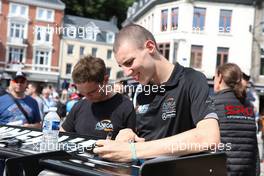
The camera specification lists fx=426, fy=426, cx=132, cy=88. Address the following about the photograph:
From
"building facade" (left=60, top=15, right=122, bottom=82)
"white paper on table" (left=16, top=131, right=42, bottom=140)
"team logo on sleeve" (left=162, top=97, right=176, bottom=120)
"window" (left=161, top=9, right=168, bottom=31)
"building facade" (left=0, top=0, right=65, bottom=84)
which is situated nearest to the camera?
"team logo on sleeve" (left=162, top=97, right=176, bottom=120)

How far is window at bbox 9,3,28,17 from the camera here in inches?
1790

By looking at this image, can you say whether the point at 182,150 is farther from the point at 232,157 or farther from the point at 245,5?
the point at 245,5

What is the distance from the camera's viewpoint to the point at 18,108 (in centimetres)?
500

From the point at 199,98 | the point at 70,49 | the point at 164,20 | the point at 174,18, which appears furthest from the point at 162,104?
Answer: the point at 70,49

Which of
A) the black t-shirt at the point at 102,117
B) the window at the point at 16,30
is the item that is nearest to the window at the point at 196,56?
the window at the point at 16,30

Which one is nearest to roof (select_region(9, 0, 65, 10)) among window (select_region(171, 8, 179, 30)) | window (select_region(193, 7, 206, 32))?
window (select_region(171, 8, 179, 30))

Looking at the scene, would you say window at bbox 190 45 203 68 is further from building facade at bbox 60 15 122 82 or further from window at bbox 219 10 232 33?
building facade at bbox 60 15 122 82

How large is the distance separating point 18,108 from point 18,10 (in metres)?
42.9

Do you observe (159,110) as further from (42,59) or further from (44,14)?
(42,59)

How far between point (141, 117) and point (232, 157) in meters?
1.06

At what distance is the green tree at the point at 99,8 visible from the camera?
52.2 m

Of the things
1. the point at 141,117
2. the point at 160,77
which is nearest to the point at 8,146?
the point at 141,117

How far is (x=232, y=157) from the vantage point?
317cm

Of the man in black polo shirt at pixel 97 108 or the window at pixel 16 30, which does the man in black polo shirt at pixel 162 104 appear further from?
the window at pixel 16 30
